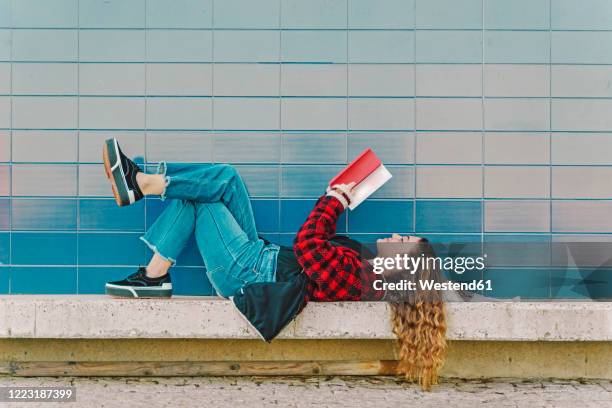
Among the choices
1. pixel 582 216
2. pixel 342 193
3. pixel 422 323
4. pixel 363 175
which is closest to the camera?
pixel 422 323

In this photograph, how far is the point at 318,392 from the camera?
9.92ft

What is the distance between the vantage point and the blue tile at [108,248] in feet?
11.6

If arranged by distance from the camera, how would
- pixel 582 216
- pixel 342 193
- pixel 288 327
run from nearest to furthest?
pixel 288 327
pixel 342 193
pixel 582 216

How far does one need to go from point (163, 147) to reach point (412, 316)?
1702 mm
